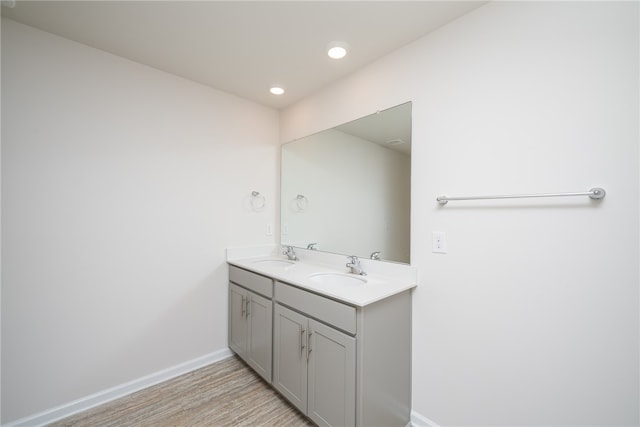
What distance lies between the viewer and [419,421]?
1.58 metres

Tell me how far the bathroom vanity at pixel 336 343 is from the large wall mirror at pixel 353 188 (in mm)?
311

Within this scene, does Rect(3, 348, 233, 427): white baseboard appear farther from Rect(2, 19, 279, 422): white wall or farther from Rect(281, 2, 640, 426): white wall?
Rect(281, 2, 640, 426): white wall

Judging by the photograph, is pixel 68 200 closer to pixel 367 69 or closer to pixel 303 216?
pixel 303 216

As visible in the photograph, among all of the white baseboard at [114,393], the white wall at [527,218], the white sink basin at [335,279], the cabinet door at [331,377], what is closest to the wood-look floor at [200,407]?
the white baseboard at [114,393]

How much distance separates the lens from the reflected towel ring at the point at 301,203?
2.62 metres

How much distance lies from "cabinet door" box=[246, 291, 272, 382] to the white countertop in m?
0.25

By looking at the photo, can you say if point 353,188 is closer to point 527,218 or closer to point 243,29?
point 527,218

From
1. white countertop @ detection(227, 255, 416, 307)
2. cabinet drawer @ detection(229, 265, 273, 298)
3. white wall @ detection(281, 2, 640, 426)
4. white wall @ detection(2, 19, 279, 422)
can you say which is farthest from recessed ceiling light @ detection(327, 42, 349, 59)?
cabinet drawer @ detection(229, 265, 273, 298)

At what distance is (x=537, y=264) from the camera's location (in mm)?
1220

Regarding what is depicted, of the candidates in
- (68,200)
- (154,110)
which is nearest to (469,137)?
(154,110)

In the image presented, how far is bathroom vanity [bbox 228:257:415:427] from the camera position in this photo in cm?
134

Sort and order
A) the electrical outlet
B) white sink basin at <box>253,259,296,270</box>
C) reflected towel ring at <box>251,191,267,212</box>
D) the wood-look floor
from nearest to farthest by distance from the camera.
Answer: the electrical outlet
the wood-look floor
white sink basin at <box>253,259,296,270</box>
reflected towel ring at <box>251,191,267,212</box>

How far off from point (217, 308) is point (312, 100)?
6.96 feet

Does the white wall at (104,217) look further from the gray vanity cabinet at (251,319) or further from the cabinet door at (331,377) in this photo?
the cabinet door at (331,377)
